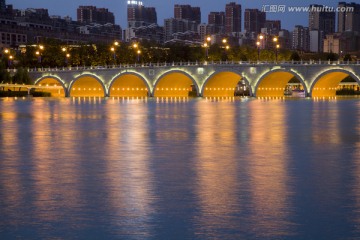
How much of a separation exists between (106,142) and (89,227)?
1040 centimetres

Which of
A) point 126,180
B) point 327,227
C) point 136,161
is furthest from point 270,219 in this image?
point 136,161

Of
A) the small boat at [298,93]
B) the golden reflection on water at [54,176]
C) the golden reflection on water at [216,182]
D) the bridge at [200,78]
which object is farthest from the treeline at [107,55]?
the golden reflection on water at [216,182]

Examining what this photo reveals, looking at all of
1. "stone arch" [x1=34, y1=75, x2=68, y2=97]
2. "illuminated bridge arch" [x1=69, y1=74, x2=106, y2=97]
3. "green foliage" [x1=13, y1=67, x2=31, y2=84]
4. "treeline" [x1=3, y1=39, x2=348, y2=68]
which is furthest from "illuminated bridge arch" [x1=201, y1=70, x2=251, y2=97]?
"green foliage" [x1=13, y1=67, x2=31, y2=84]

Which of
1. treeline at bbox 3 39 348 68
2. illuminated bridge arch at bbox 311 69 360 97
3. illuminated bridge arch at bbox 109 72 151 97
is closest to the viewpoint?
illuminated bridge arch at bbox 311 69 360 97

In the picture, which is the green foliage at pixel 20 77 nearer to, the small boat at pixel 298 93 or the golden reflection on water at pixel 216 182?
the small boat at pixel 298 93

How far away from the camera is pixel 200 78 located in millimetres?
93375

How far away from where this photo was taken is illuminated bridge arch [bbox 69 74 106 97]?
106812 millimetres

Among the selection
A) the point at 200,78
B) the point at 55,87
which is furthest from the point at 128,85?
the point at 200,78

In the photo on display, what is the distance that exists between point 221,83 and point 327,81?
18.4m

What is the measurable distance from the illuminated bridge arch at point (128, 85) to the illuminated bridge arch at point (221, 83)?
33.1ft

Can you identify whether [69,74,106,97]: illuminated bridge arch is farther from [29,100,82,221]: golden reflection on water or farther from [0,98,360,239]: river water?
[0,98,360,239]: river water

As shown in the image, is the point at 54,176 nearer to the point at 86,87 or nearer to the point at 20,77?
the point at 20,77

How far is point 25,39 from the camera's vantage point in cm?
17550

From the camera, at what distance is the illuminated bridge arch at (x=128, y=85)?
102 metres
